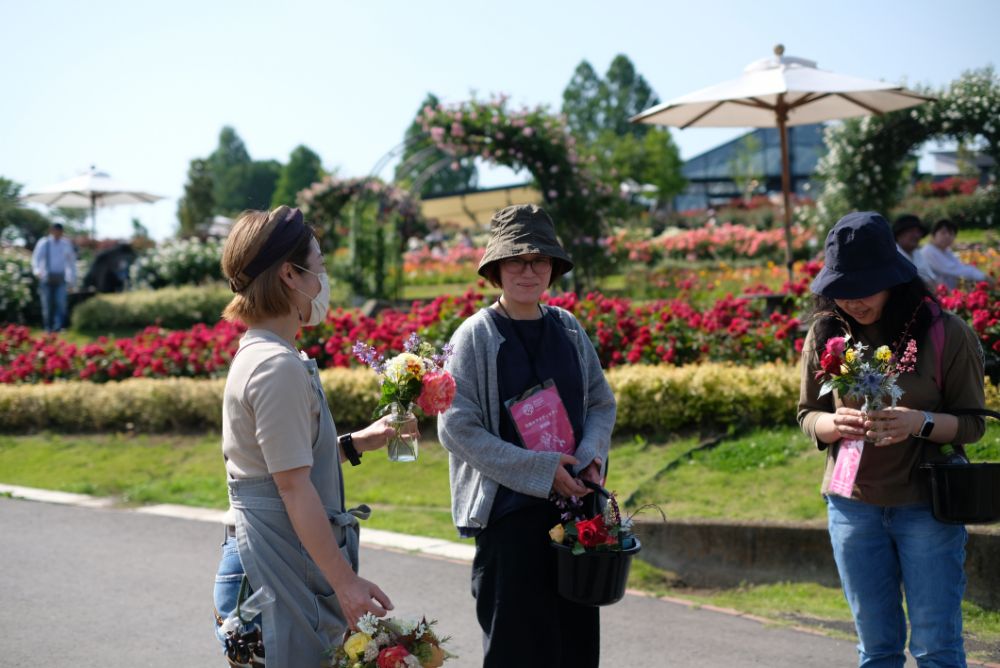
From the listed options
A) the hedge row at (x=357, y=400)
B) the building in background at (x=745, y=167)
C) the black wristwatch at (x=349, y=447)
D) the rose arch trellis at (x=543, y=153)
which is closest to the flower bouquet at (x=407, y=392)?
the black wristwatch at (x=349, y=447)

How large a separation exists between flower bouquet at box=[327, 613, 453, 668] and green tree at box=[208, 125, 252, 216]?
380 ft

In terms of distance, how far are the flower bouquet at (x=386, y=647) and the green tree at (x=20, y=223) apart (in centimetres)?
3955

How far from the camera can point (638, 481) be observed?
7.34 metres

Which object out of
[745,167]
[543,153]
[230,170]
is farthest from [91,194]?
[230,170]

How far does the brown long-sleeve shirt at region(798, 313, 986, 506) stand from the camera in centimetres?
332

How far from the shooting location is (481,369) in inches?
138

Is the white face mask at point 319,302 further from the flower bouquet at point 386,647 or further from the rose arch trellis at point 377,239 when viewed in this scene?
the rose arch trellis at point 377,239

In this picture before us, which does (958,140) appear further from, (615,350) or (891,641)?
(891,641)

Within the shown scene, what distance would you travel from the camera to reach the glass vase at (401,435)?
3066 millimetres

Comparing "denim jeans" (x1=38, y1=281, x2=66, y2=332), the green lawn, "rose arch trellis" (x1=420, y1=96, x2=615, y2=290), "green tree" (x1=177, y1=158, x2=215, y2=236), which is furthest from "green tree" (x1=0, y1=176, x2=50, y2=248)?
the green lawn

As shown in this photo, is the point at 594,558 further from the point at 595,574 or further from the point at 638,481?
the point at 638,481

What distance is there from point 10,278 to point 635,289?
11.8m

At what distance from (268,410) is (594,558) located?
1.21 metres

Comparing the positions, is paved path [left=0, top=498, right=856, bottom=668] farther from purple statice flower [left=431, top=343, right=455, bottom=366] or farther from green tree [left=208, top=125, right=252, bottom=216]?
green tree [left=208, top=125, right=252, bottom=216]
